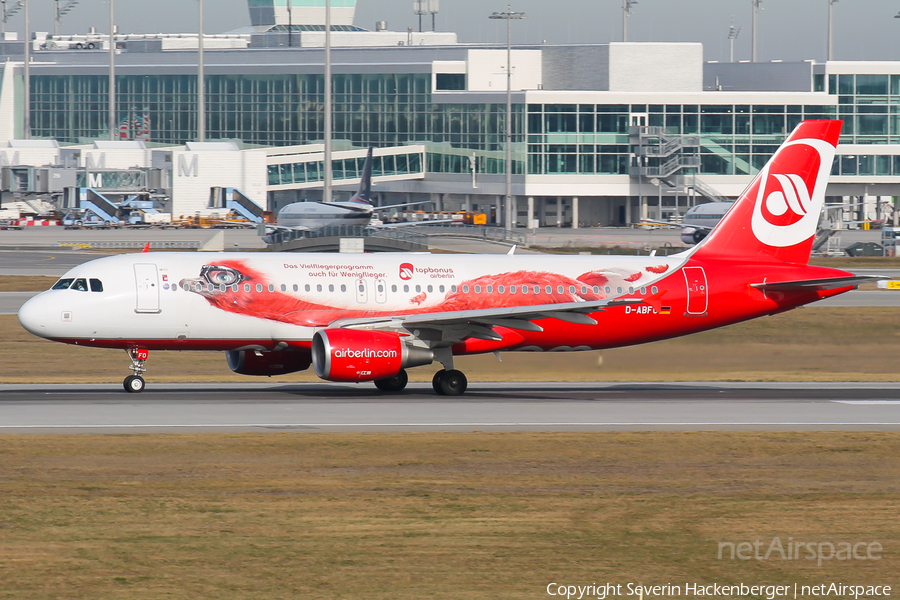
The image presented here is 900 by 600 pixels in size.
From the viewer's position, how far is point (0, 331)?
48875 mm

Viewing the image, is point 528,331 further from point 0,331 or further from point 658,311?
point 0,331

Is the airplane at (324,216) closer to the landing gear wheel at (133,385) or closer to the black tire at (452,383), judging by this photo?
the landing gear wheel at (133,385)

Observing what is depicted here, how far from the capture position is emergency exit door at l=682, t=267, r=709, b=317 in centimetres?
3519

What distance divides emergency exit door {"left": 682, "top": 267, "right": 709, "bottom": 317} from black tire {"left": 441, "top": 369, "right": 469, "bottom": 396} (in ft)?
24.5

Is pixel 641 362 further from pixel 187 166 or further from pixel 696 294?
pixel 187 166

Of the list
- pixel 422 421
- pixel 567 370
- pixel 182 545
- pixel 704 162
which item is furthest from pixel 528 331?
pixel 704 162

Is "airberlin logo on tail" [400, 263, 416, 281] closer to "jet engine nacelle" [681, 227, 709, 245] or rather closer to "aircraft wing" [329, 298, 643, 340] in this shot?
"aircraft wing" [329, 298, 643, 340]

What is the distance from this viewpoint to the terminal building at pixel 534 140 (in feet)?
470

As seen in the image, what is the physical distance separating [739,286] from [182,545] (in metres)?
23.7

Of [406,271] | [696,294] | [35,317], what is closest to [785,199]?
[696,294]

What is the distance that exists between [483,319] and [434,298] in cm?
218

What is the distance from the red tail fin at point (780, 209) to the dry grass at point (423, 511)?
1142 cm

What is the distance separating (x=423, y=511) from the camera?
707 inches

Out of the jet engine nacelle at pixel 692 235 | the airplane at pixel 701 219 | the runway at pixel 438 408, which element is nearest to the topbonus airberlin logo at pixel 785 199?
the runway at pixel 438 408
